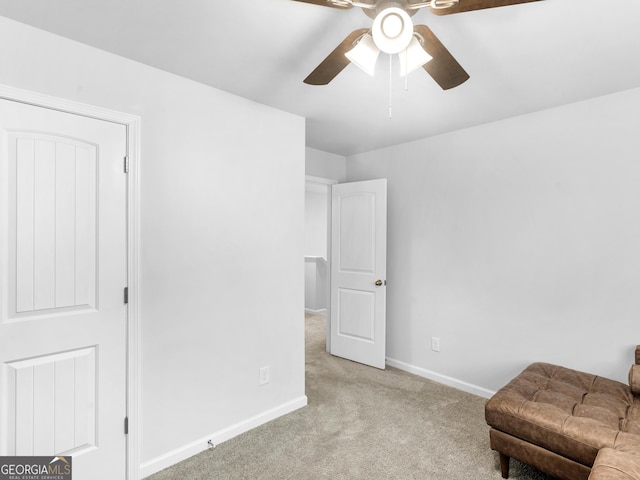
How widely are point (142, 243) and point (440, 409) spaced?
8.26ft

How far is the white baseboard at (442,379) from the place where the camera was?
304cm

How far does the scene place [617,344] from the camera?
240 centimetres

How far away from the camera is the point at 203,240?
2.27 m

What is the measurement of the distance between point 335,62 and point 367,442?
230 centimetres

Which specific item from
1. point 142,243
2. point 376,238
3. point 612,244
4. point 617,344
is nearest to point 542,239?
point 612,244

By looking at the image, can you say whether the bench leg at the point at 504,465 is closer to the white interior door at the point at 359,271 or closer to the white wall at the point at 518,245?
the white wall at the point at 518,245

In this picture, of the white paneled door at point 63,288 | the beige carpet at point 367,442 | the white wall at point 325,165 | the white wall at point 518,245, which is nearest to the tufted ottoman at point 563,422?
the beige carpet at point 367,442

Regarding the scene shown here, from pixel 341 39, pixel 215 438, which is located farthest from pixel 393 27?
pixel 215 438

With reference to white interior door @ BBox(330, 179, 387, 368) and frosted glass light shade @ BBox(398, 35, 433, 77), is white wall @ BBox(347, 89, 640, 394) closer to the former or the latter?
white interior door @ BBox(330, 179, 387, 368)

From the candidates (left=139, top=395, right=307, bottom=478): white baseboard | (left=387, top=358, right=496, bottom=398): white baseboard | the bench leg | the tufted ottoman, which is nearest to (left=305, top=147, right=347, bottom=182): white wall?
(left=387, top=358, right=496, bottom=398): white baseboard

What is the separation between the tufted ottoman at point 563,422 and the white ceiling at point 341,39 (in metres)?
1.89

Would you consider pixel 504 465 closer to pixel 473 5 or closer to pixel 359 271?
pixel 359 271

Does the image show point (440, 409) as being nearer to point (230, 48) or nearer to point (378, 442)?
point (378, 442)

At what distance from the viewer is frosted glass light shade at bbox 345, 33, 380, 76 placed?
1.42 metres
